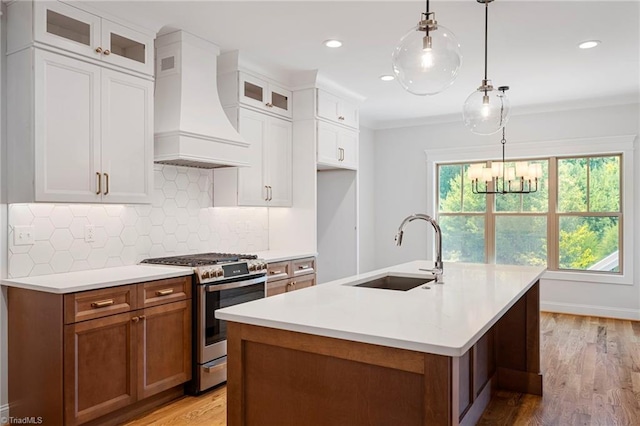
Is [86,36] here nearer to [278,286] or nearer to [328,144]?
[278,286]

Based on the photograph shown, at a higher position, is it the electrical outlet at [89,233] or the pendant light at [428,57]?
the pendant light at [428,57]

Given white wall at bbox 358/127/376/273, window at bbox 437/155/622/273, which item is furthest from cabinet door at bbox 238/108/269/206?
window at bbox 437/155/622/273

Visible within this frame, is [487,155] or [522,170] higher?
[487,155]

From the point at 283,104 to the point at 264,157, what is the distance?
0.65 meters

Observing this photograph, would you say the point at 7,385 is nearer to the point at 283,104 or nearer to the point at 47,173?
the point at 47,173

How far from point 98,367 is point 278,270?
1728 mm

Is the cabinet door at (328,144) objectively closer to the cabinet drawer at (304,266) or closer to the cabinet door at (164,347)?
the cabinet drawer at (304,266)

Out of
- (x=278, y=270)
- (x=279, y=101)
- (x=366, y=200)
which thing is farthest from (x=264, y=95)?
(x=366, y=200)

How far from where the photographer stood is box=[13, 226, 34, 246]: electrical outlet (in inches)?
114

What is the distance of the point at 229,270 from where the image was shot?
11.6 feet

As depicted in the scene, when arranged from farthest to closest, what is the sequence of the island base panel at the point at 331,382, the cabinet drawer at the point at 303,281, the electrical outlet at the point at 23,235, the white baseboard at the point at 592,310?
the white baseboard at the point at 592,310
the cabinet drawer at the point at 303,281
the electrical outlet at the point at 23,235
the island base panel at the point at 331,382

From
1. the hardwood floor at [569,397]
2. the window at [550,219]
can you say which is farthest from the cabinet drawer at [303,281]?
the window at [550,219]

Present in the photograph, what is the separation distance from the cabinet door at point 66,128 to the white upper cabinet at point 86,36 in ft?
0.32

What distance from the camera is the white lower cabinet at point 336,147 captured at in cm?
487
